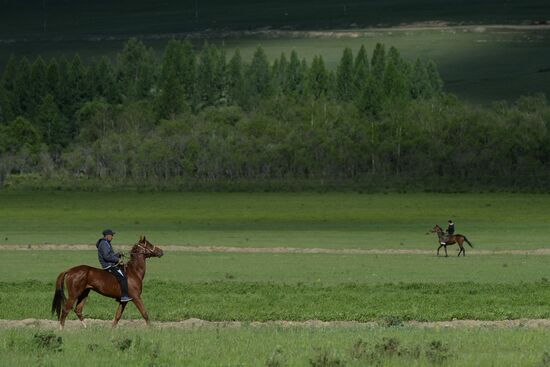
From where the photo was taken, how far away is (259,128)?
438ft

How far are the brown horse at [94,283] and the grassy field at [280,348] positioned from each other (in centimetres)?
115

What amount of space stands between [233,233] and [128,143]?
6764 cm

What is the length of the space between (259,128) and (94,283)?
11051 cm

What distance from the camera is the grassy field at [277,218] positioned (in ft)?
187

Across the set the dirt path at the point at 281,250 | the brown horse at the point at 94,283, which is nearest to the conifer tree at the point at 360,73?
the dirt path at the point at 281,250

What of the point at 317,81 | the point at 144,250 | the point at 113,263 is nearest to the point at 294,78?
the point at 317,81

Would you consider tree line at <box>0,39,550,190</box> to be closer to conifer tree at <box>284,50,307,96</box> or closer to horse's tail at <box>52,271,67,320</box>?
conifer tree at <box>284,50,307,96</box>

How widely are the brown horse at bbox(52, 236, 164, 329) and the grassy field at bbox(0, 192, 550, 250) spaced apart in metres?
28.6

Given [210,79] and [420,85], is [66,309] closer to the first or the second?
[210,79]

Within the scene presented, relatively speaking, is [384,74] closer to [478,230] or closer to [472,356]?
[478,230]

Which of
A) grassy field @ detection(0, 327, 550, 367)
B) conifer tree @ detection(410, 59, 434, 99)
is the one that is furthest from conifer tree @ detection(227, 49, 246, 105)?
grassy field @ detection(0, 327, 550, 367)

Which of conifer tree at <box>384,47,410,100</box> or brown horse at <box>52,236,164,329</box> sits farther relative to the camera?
conifer tree at <box>384,47,410,100</box>

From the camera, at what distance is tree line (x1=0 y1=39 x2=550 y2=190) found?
119 metres

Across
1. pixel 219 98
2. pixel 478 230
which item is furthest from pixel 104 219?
pixel 219 98
